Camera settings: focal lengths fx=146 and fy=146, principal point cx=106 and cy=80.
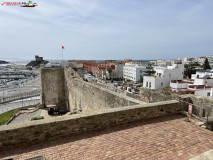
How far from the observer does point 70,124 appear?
13.3 ft

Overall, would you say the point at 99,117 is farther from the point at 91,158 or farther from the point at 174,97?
the point at 174,97

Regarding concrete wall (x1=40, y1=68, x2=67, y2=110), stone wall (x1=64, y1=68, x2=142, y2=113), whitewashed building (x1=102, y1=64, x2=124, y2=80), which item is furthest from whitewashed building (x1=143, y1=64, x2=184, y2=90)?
whitewashed building (x1=102, y1=64, x2=124, y2=80)

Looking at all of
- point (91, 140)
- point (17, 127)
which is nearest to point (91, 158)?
point (91, 140)

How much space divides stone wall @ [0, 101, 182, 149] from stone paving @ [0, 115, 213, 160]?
19cm

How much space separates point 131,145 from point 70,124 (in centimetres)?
173

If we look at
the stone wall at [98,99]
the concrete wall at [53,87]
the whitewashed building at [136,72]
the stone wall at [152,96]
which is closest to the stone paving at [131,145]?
the stone wall at [98,99]

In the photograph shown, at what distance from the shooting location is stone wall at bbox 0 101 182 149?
3.52 metres

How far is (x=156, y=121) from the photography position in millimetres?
4891

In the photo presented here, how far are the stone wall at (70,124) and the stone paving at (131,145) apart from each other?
0.63 ft

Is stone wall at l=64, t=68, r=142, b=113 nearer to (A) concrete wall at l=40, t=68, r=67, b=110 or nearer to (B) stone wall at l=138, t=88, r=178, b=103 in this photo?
(B) stone wall at l=138, t=88, r=178, b=103

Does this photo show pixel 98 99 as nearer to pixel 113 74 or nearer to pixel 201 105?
pixel 201 105

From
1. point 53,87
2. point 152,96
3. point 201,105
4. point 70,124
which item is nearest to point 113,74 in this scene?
point 53,87

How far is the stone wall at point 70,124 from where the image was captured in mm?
3524

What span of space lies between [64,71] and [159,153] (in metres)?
16.0
